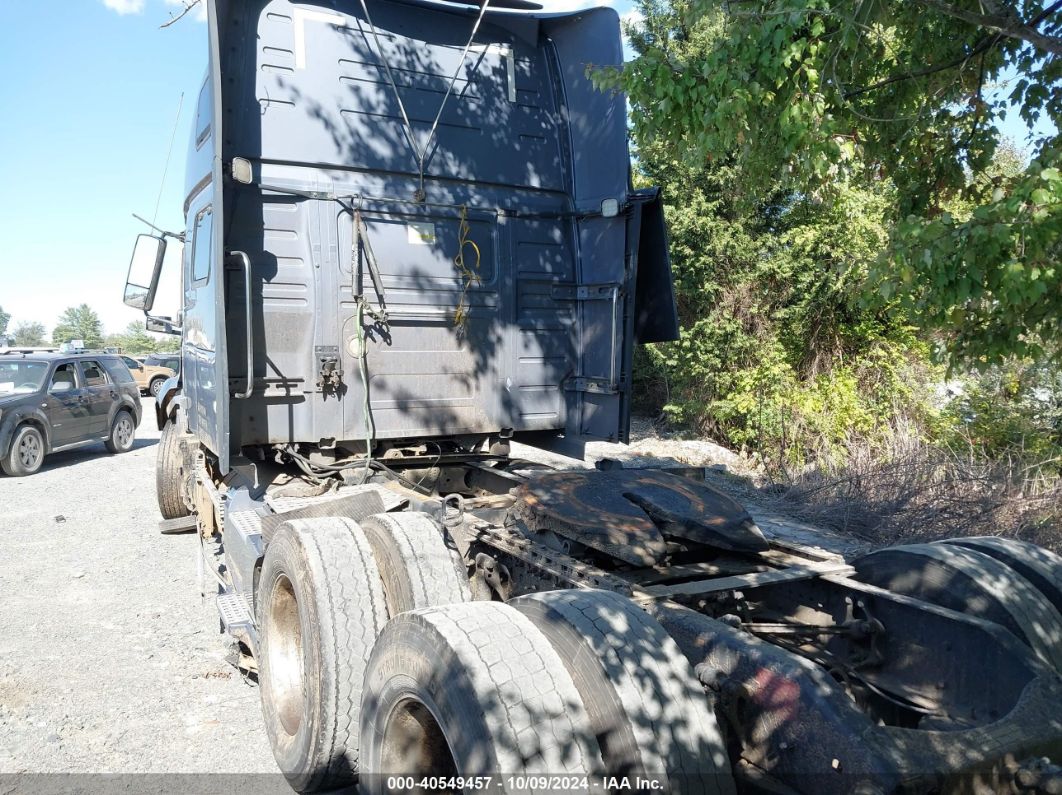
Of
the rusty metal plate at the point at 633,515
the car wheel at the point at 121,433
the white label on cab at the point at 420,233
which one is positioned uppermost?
the white label on cab at the point at 420,233

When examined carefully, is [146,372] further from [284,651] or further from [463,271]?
[284,651]

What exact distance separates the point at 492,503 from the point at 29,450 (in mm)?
10684

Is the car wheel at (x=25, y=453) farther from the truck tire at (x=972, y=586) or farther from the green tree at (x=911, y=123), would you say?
the truck tire at (x=972, y=586)

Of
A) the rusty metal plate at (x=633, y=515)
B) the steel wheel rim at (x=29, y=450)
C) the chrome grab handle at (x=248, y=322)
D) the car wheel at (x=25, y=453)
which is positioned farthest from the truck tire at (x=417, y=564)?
the steel wheel rim at (x=29, y=450)

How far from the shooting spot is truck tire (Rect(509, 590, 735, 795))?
2.11 metres

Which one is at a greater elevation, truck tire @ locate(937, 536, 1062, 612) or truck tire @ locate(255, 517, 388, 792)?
truck tire @ locate(937, 536, 1062, 612)

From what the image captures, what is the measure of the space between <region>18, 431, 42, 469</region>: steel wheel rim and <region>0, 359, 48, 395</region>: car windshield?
828 millimetres

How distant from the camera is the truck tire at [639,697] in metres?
2.11

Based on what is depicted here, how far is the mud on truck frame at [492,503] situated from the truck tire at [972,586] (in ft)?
0.04

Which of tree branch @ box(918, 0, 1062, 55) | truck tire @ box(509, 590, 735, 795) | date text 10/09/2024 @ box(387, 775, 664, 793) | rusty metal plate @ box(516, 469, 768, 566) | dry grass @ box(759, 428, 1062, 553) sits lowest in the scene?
dry grass @ box(759, 428, 1062, 553)

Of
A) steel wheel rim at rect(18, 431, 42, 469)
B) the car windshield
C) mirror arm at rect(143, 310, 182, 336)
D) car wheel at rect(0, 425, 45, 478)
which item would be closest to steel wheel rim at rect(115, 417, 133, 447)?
the car windshield

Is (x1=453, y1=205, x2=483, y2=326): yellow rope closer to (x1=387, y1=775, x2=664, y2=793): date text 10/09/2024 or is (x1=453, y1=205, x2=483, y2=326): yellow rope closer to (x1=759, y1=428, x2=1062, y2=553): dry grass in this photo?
(x1=387, y1=775, x2=664, y2=793): date text 10/09/2024

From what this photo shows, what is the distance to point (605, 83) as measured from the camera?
472 centimetres

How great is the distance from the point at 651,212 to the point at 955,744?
12.4ft
